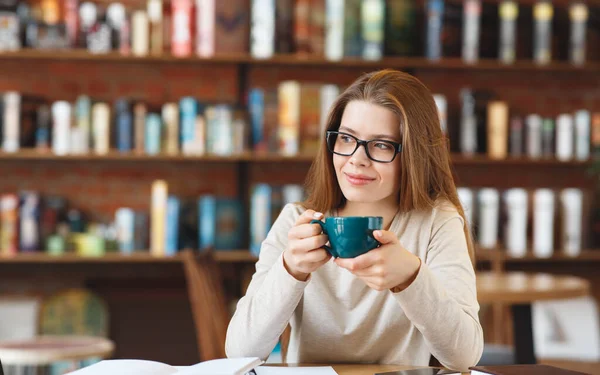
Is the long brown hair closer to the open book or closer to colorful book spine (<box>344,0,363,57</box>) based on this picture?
the open book

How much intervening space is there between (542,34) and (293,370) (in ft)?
9.74

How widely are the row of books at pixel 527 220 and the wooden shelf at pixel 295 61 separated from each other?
0.60 meters

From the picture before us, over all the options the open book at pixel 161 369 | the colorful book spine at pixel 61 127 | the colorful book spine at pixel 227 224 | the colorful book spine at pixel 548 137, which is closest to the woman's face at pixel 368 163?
the open book at pixel 161 369

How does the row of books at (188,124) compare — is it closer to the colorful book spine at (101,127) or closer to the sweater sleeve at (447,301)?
the colorful book spine at (101,127)

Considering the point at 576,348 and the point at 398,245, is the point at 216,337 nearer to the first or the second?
the point at 398,245

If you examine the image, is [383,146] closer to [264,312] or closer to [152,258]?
[264,312]

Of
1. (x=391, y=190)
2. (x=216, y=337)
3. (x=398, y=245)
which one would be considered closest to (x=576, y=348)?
(x=216, y=337)

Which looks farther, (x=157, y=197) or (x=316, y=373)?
(x=157, y=197)

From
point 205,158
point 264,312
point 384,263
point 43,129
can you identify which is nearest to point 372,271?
point 384,263

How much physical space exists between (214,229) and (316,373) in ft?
7.94

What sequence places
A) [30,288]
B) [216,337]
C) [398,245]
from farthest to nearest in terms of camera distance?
[30,288]
[216,337]
[398,245]

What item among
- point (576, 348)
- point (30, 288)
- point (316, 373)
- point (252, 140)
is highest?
point (252, 140)

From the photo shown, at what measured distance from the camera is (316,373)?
3.90 ft

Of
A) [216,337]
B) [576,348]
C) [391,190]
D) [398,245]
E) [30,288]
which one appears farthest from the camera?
[30,288]
